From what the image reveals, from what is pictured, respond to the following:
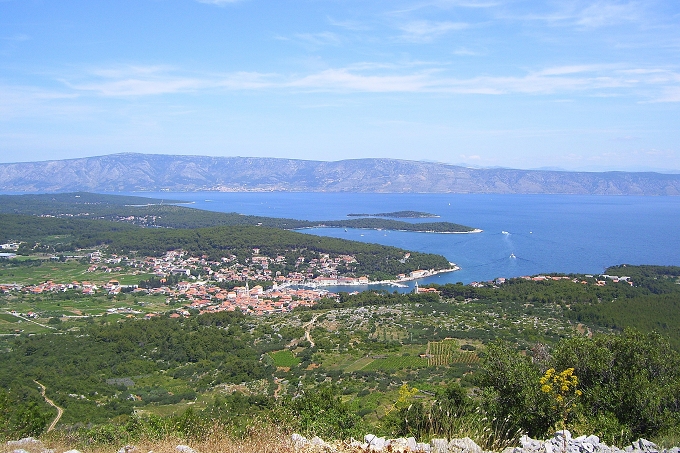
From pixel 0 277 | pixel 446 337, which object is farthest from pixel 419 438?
pixel 0 277

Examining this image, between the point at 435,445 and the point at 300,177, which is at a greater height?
the point at 300,177

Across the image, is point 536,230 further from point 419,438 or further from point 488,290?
point 419,438

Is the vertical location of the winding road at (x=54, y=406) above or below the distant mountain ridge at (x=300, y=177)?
below

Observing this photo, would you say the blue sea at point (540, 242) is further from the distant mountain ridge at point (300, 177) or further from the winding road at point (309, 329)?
the distant mountain ridge at point (300, 177)

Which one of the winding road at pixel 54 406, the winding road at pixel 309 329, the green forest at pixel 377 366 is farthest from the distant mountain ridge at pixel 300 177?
the winding road at pixel 54 406

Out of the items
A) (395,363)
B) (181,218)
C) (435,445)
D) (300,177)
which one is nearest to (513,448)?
(435,445)

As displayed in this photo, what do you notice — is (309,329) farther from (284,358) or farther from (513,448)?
(513,448)

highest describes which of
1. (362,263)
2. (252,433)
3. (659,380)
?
(252,433)

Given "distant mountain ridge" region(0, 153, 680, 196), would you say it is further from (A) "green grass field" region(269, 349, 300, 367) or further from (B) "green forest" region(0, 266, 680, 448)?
(A) "green grass field" region(269, 349, 300, 367)
